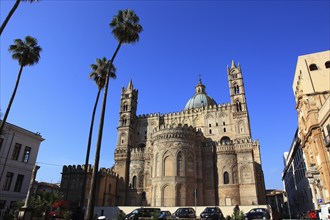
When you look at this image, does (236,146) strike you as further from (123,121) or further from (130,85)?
(130,85)

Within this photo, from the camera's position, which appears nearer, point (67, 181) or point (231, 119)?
point (67, 181)

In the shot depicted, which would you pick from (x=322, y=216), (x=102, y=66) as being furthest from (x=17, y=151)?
(x=322, y=216)

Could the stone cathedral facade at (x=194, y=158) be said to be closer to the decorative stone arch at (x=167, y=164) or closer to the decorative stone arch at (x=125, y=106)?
the decorative stone arch at (x=167, y=164)

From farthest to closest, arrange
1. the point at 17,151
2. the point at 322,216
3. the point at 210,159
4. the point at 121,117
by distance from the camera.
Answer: the point at 121,117
the point at 210,159
the point at 17,151
the point at 322,216

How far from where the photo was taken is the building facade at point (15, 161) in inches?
1202

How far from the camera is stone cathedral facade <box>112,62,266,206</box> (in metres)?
44.3

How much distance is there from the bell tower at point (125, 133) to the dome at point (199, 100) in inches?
563

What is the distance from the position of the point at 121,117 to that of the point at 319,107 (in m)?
43.0

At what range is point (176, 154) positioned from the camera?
150 ft

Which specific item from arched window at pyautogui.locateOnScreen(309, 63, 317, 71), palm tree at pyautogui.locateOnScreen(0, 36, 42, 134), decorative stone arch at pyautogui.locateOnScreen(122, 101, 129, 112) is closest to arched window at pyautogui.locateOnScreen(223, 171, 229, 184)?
arched window at pyautogui.locateOnScreen(309, 63, 317, 71)

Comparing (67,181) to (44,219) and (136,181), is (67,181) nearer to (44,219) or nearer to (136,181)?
(136,181)

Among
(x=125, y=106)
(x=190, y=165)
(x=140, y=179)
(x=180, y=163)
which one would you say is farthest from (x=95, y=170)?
(x=125, y=106)

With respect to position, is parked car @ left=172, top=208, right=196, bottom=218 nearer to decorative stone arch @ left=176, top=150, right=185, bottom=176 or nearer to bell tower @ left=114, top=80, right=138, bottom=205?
decorative stone arch @ left=176, top=150, right=185, bottom=176

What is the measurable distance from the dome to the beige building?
28.3 meters
